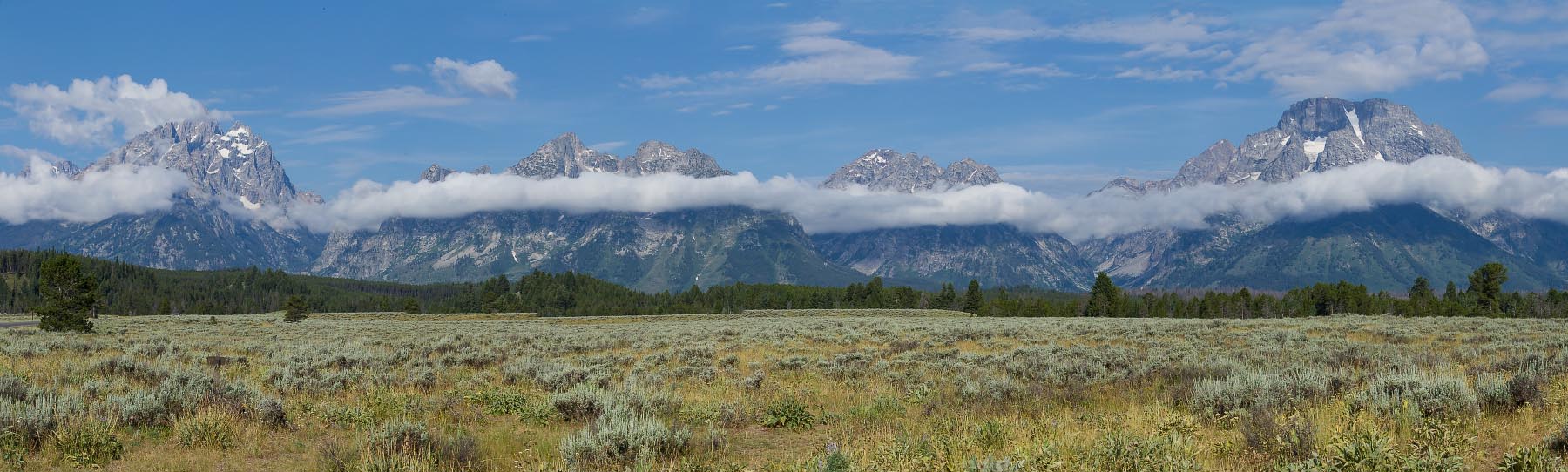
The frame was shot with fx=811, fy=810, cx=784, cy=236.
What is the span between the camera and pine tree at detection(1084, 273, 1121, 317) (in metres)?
114

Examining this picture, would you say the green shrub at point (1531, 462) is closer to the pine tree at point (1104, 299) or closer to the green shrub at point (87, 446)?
the green shrub at point (87, 446)

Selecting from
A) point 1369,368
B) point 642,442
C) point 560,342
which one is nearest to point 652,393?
point 642,442

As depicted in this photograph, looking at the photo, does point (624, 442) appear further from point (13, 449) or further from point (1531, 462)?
point (1531, 462)

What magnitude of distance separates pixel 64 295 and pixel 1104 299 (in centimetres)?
11151

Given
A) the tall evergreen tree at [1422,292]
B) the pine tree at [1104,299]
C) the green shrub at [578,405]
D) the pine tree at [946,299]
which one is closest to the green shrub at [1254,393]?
the green shrub at [578,405]

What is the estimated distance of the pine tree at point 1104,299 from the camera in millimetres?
114438

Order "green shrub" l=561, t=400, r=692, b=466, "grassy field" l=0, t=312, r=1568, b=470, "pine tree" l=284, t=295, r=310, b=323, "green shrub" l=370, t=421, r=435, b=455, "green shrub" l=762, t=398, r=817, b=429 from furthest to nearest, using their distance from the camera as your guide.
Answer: "pine tree" l=284, t=295, r=310, b=323 < "green shrub" l=762, t=398, r=817, b=429 < "green shrub" l=370, t=421, r=435, b=455 < "green shrub" l=561, t=400, r=692, b=466 < "grassy field" l=0, t=312, r=1568, b=470

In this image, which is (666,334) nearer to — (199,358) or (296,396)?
(199,358)

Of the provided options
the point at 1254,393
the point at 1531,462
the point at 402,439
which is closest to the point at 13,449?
the point at 402,439

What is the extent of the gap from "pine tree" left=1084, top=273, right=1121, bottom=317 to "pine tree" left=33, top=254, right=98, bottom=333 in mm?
107918

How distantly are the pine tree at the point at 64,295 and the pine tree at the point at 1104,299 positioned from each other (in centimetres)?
10792

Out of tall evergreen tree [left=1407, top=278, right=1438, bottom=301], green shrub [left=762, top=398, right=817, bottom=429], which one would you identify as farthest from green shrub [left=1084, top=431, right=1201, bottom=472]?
tall evergreen tree [left=1407, top=278, right=1438, bottom=301]

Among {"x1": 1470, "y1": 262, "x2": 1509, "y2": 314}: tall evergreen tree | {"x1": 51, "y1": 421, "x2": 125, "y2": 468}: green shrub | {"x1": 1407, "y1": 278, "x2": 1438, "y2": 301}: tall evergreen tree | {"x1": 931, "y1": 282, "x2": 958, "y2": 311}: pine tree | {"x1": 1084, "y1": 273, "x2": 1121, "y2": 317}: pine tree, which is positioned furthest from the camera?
{"x1": 931, "y1": 282, "x2": 958, "y2": 311}: pine tree

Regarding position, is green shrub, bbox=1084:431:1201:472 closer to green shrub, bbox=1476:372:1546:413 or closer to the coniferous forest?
green shrub, bbox=1476:372:1546:413
